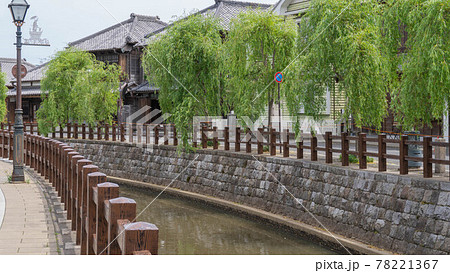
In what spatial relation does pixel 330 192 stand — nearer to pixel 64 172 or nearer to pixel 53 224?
pixel 64 172

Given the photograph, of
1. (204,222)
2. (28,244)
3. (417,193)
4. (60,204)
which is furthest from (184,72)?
(28,244)

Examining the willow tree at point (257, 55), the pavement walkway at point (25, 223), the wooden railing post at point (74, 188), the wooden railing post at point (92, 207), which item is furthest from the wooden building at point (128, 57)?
the wooden railing post at point (92, 207)

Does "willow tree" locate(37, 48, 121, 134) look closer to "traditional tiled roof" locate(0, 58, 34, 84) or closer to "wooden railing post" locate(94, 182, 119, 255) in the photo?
"wooden railing post" locate(94, 182, 119, 255)

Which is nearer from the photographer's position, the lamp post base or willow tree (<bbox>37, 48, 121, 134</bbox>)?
the lamp post base

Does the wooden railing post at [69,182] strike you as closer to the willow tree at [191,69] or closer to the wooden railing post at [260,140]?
the wooden railing post at [260,140]

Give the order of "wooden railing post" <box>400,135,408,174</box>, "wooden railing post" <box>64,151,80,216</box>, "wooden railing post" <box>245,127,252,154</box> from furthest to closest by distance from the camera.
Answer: "wooden railing post" <box>245,127,252,154</box> < "wooden railing post" <box>400,135,408,174</box> < "wooden railing post" <box>64,151,80,216</box>

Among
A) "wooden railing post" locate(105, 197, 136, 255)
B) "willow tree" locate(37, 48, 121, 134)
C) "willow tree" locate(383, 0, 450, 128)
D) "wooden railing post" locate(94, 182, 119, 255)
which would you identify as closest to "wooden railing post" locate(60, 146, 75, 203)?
"wooden railing post" locate(94, 182, 119, 255)

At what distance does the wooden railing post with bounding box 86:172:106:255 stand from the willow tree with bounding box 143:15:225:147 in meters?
13.7

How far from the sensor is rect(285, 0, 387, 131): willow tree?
13.2m

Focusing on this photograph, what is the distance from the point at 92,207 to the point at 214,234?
26.2 ft

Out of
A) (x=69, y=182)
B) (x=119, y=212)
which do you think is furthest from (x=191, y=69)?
(x=119, y=212)

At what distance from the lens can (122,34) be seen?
4056 centimetres

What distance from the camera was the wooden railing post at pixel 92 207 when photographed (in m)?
5.89

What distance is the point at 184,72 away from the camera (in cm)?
2016
